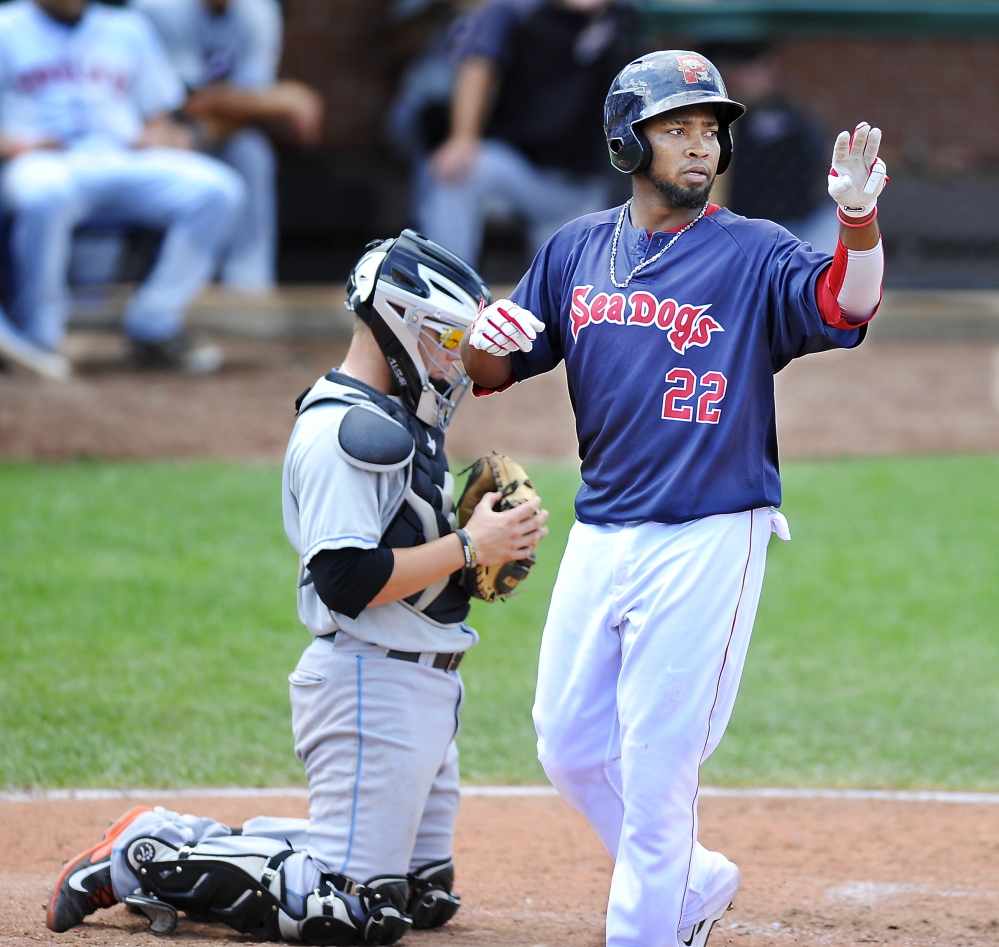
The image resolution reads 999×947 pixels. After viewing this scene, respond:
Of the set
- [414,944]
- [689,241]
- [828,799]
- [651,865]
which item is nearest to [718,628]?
[651,865]

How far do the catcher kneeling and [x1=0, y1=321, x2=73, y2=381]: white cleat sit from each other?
19.1 feet

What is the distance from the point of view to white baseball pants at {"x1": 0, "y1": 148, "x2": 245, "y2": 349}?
832cm

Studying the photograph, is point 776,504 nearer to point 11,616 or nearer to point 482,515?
point 482,515

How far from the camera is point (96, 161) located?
8.59m

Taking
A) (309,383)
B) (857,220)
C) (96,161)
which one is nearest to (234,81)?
(96,161)

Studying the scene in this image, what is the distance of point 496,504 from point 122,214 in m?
6.20

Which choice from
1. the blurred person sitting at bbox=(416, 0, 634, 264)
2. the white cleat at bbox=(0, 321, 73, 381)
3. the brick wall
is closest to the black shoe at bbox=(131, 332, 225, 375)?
the white cleat at bbox=(0, 321, 73, 381)

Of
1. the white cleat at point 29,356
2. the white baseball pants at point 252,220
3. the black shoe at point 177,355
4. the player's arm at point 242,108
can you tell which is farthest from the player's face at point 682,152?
the white baseball pants at point 252,220

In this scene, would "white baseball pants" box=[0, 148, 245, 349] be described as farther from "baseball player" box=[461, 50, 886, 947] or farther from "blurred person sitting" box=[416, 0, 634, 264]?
"baseball player" box=[461, 50, 886, 947]

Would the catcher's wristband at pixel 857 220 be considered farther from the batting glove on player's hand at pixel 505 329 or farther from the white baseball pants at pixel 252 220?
the white baseball pants at pixel 252 220

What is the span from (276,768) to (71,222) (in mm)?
4905

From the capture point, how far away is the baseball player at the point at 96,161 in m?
8.45

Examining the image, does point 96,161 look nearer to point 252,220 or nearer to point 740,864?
point 252,220

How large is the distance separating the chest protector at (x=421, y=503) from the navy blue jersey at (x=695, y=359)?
0.43 metres
